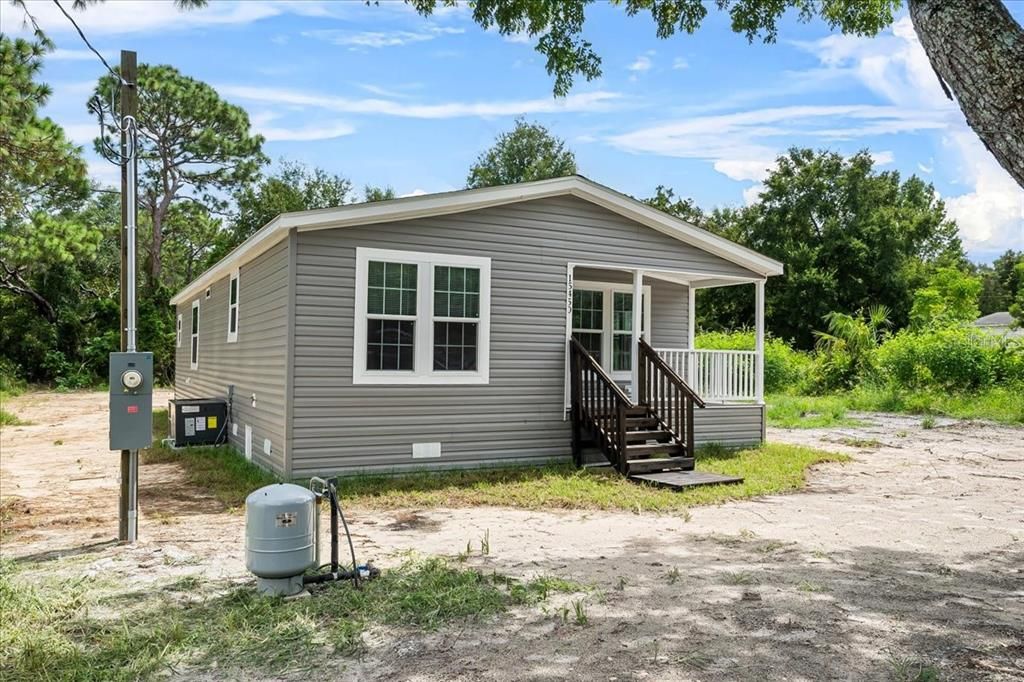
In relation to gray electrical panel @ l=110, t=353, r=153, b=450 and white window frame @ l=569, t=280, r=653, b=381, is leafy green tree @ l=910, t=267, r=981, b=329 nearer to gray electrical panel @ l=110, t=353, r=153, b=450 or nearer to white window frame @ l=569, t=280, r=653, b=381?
white window frame @ l=569, t=280, r=653, b=381

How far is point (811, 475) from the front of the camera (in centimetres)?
947

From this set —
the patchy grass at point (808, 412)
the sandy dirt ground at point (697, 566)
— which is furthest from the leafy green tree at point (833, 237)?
the sandy dirt ground at point (697, 566)

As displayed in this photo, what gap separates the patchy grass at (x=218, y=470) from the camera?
7.99 meters

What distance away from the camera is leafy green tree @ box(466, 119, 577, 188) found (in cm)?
3881

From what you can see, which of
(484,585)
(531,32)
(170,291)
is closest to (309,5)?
(531,32)

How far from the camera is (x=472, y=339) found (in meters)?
9.09

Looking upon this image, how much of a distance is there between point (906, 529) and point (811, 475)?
3001 millimetres

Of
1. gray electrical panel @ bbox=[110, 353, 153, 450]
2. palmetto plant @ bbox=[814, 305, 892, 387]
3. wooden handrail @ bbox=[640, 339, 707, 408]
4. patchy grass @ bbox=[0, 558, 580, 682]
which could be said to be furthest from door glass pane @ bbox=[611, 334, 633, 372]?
palmetto plant @ bbox=[814, 305, 892, 387]

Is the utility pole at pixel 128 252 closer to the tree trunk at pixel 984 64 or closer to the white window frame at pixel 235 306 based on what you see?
the white window frame at pixel 235 306

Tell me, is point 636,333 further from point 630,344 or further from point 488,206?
point 488,206

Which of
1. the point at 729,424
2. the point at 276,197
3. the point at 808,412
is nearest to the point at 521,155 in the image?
the point at 276,197

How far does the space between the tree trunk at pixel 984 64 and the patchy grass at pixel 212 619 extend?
341cm

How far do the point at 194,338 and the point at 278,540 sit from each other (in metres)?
12.1

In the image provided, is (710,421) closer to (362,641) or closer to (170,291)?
(362,641)
